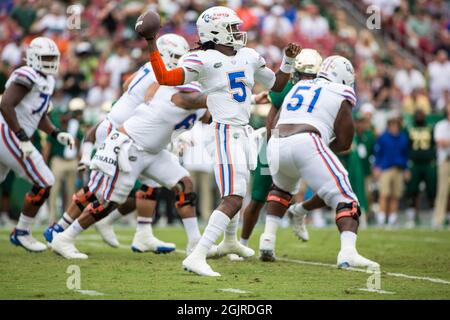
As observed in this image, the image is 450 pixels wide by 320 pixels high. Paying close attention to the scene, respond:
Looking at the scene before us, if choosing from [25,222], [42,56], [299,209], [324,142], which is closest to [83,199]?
[25,222]

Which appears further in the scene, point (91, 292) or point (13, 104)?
point (13, 104)

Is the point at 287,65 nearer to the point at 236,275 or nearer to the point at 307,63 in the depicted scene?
the point at 307,63

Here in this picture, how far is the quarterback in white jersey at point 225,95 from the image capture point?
7.23 m

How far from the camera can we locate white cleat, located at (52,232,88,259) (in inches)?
344

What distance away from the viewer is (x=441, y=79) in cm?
1833

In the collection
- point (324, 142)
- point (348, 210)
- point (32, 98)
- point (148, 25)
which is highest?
point (148, 25)

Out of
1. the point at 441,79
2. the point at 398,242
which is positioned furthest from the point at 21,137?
the point at 441,79

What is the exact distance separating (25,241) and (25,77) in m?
1.66

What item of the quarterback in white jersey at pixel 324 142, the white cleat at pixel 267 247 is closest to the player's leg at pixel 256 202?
the white cleat at pixel 267 247

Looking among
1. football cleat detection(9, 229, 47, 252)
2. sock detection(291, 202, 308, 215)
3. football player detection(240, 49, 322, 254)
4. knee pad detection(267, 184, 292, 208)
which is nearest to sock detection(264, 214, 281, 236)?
football player detection(240, 49, 322, 254)

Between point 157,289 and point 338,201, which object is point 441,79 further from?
point 157,289

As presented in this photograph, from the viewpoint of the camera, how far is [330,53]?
17.3m

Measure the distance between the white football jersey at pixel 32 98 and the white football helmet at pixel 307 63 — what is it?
2569 millimetres
